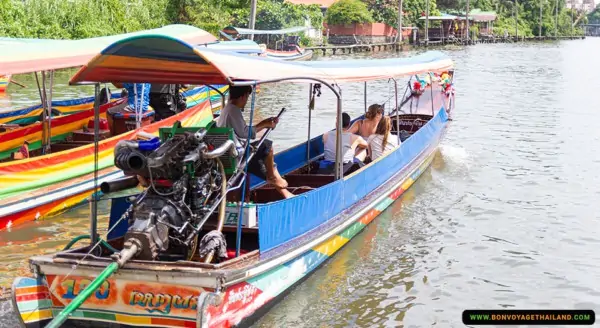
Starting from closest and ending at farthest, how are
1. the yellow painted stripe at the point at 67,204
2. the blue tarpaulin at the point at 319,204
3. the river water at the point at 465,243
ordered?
the blue tarpaulin at the point at 319,204, the river water at the point at 465,243, the yellow painted stripe at the point at 67,204

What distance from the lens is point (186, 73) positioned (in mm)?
6527

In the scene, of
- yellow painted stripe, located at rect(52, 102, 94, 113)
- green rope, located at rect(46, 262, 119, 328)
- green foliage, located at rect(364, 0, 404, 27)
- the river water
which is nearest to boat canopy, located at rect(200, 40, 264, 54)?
the river water

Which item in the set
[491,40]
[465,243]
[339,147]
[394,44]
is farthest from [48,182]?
[491,40]

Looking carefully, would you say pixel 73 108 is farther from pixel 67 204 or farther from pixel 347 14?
pixel 347 14

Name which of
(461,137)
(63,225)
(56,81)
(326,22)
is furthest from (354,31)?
(63,225)

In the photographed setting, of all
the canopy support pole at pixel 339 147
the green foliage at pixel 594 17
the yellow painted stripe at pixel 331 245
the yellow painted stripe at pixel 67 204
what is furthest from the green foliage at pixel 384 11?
the green foliage at pixel 594 17

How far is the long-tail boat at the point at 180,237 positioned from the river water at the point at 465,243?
80cm

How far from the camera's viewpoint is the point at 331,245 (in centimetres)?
829

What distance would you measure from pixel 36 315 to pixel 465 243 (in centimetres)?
574

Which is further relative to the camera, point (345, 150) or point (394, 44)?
point (394, 44)

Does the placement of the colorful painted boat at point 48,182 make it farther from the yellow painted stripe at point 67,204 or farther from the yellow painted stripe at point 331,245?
the yellow painted stripe at point 331,245

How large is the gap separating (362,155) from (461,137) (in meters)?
7.93

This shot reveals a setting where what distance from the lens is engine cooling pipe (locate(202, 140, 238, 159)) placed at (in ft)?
20.3

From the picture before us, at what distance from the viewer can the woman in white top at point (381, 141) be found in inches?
419
